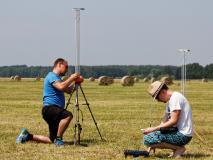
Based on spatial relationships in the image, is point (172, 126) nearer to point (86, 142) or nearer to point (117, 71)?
point (86, 142)

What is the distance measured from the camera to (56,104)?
13453 mm

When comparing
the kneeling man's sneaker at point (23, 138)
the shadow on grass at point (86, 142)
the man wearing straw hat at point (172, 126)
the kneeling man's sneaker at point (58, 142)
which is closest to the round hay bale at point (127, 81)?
the shadow on grass at point (86, 142)

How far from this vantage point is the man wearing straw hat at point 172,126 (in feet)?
36.5

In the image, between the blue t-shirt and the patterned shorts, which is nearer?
the patterned shorts

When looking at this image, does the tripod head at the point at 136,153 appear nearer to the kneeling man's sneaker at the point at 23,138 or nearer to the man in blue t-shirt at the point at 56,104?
the man in blue t-shirt at the point at 56,104

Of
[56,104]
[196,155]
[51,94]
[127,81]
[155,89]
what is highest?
[155,89]

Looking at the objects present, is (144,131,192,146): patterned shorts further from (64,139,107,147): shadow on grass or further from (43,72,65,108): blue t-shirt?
(43,72,65,108): blue t-shirt

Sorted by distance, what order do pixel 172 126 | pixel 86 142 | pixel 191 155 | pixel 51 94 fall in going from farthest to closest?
1. pixel 86 142
2. pixel 51 94
3. pixel 191 155
4. pixel 172 126

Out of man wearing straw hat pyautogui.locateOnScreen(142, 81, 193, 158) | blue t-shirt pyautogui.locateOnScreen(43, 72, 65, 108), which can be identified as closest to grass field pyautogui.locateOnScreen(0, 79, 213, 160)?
man wearing straw hat pyautogui.locateOnScreen(142, 81, 193, 158)

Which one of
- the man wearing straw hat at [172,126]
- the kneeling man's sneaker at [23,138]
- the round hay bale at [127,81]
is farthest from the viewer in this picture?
the round hay bale at [127,81]

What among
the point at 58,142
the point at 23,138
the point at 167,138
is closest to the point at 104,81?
the point at 23,138

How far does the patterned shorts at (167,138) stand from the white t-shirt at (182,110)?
10 cm

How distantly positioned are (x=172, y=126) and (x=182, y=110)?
1.11ft

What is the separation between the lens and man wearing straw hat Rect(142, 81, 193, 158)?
11.1 m
